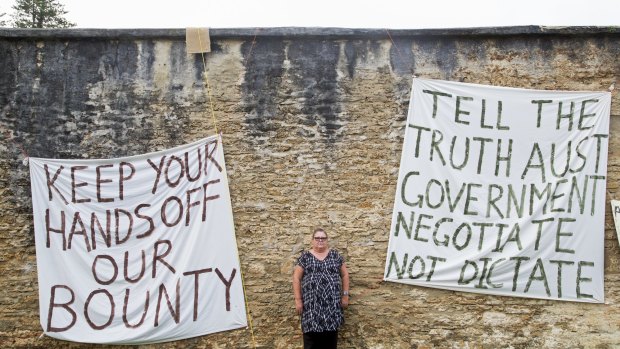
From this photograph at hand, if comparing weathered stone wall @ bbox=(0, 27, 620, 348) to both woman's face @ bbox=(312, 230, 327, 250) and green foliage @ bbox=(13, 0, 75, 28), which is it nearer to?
woman's face @ bbox=(312, 230, 327, 250)

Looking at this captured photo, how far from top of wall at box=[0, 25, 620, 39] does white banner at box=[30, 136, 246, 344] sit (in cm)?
137

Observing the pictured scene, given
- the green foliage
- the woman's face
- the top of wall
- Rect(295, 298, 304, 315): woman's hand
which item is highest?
the green foliage

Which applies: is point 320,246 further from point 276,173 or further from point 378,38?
point 378,38

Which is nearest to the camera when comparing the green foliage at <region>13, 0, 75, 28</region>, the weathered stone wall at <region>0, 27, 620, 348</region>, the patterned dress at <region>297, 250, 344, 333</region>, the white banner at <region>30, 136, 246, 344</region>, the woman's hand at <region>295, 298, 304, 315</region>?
the patterned dress at <region>297, 250, 344, 333</region>

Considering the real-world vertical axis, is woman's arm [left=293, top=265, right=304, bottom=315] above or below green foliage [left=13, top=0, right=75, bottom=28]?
below

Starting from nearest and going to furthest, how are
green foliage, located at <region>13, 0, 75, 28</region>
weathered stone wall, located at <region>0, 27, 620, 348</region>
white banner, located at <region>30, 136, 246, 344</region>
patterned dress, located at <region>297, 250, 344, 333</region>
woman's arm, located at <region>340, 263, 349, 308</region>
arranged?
patterned dress, located at <region>297, 250, 344, 333</region> < woman's arm, located at <region>340, 263, 349, 308</region> < white banner, located at <region>30, 136, 246, 344</region> < weathered stone wall, located at <region>0, 27, 620, 348</region> < green foliage, located at <region>13, 0, 75, 28</region>

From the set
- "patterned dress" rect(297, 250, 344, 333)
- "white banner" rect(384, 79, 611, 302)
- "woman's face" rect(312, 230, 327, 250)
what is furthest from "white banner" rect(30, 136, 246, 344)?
"white banner" rect(384, 79, 611, 302)

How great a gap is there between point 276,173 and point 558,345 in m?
3.59

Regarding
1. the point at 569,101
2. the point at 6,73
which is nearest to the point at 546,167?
the point at 569,101

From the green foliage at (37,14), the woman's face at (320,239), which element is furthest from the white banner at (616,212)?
the green foliage at (37,14)

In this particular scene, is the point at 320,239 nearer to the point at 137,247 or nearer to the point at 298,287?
the point at 298,287

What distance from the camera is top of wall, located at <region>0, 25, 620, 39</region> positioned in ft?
22.2

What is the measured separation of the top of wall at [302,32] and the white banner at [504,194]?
0.68m

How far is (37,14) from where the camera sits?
18250 mm
